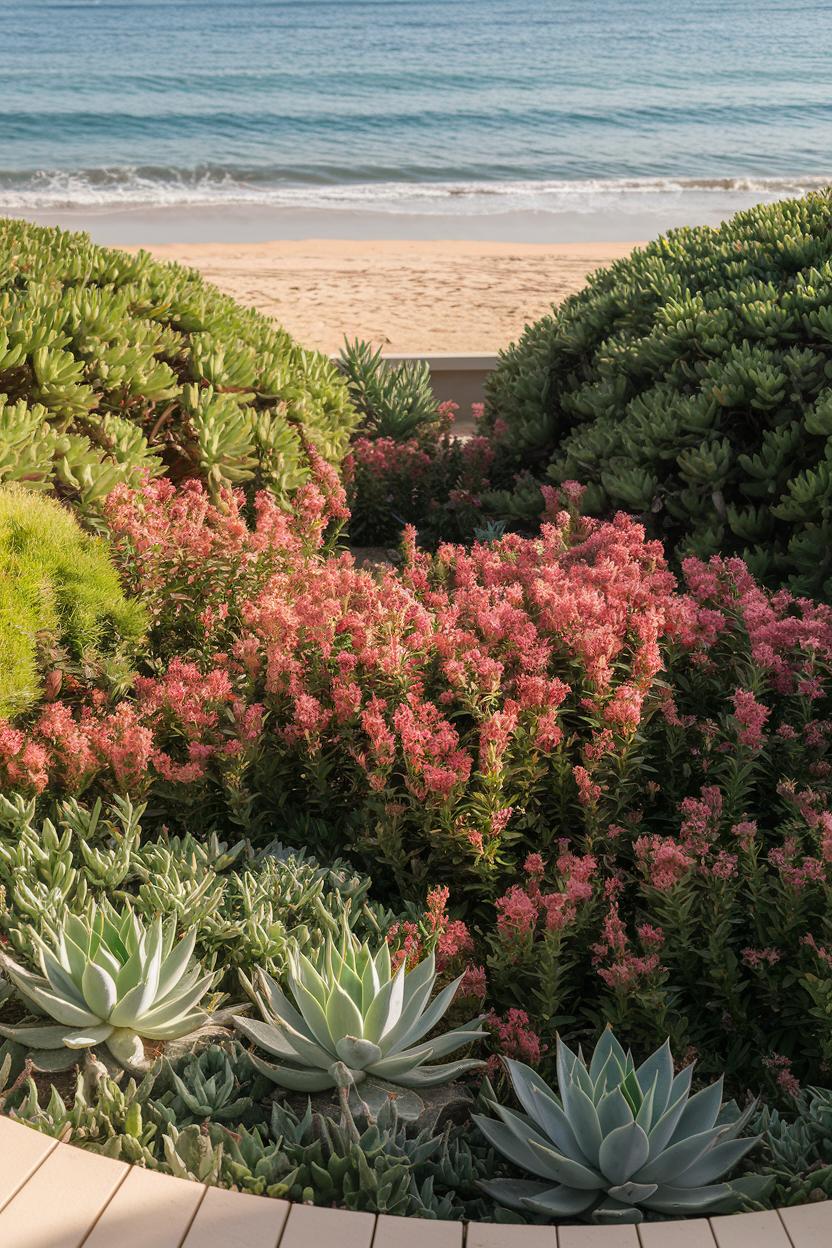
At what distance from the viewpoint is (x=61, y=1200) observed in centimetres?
199

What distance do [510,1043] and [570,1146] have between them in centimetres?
41

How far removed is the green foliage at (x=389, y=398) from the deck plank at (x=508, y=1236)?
526 centimetres

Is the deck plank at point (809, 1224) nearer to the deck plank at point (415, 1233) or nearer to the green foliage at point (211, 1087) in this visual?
the deck plank at point (415, 1233)

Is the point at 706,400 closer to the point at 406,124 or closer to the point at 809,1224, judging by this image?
the point at 809,1224

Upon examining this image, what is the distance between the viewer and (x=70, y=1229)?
1.94 meters

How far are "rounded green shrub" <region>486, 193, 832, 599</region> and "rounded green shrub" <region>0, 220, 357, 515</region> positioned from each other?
4.00 feet

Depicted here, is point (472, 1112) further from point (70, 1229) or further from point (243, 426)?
point (243, 426)

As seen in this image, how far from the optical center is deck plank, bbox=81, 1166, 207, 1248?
75.7 inches

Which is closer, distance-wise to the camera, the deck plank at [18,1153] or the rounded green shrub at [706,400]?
the deck plank at [18,1153]

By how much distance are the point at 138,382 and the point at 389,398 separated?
2.30 m

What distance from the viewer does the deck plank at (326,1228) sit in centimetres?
194

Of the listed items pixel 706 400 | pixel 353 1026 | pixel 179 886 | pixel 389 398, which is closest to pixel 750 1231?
pixel 353 1026

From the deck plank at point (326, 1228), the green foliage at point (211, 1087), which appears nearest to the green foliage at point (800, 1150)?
the deck plank at point (326, 1228)

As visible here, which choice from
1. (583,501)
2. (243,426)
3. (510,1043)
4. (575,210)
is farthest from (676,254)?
(575,210)
